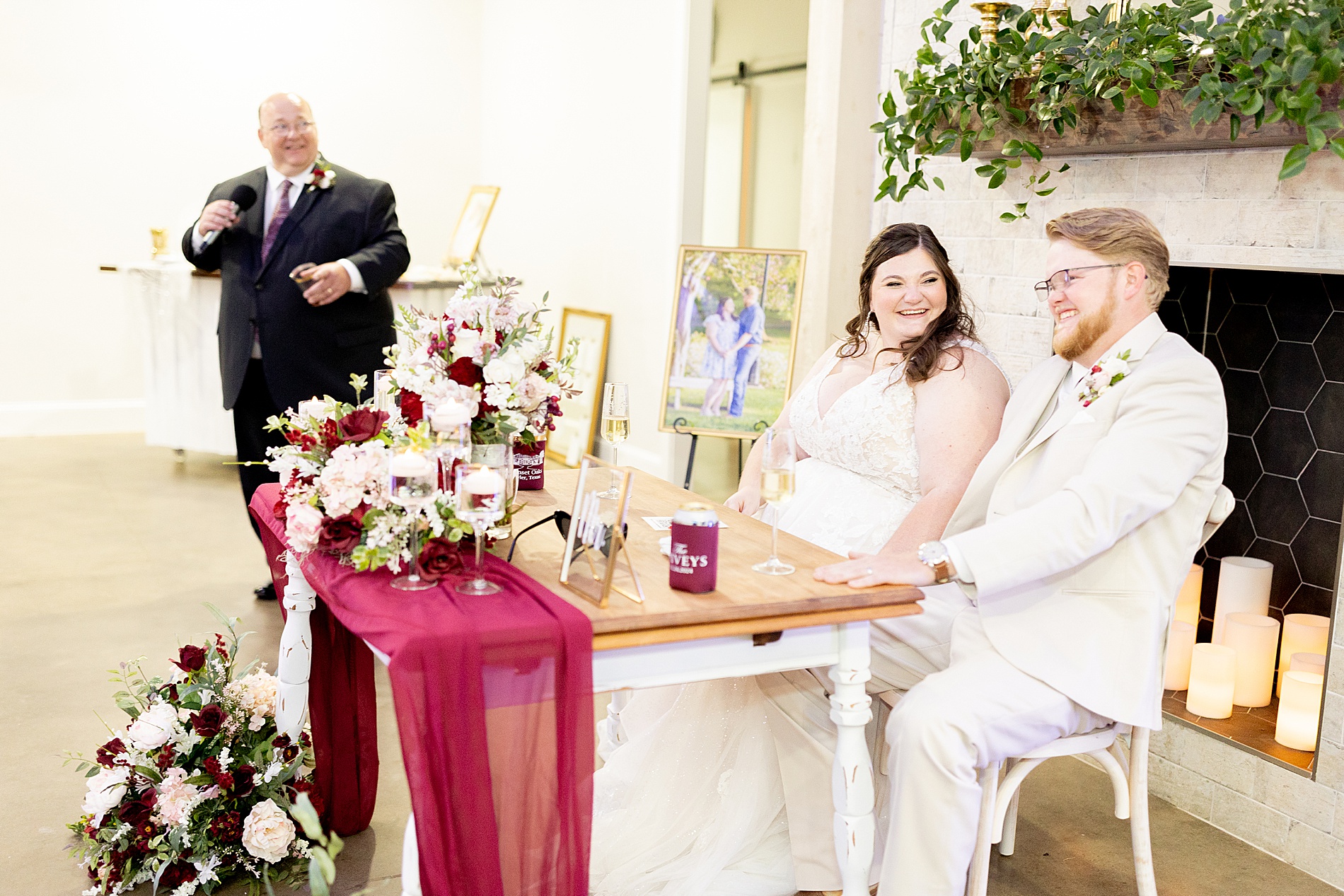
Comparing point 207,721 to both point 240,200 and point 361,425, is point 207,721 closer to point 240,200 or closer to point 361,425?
point 361,425

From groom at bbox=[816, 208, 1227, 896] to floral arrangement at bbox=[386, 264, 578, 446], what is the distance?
67cm

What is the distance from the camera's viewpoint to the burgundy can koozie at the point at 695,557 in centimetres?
193

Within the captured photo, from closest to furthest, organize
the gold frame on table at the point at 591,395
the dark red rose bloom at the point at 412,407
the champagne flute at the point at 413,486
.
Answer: the champagne flute at the point at 413,486 < the dark red rose bloom at the point at 412,407 < the gold frame on table at the point at 591,395

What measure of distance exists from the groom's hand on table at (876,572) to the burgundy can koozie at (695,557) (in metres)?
0.23

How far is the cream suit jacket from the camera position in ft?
7.00

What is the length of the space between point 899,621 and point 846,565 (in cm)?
47

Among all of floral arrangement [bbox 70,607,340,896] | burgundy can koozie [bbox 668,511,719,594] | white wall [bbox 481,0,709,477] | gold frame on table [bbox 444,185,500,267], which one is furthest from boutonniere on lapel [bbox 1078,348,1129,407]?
gold frame on table [bbox 444,185,500,267]

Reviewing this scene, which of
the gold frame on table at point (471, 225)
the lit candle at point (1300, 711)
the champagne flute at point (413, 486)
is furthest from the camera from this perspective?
the gold frame on table at point (471, 225)

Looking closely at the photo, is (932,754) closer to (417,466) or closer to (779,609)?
(779,609)

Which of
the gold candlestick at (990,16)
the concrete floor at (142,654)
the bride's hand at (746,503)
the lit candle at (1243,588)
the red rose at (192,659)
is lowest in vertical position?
the concrete floor at (142,654)

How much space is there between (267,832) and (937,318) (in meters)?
1.92

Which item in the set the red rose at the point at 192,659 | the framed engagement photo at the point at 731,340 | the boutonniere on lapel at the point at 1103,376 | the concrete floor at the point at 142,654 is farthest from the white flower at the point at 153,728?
the framed engagement photo at the point at 731,340

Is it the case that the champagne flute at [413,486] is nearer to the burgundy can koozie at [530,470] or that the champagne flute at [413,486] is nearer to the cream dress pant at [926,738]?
the burgundy can koozie at [530,470]

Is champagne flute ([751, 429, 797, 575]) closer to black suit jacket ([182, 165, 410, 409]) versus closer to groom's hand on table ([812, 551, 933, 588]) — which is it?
groom's hand on table ([812, 551, 933, 588])
